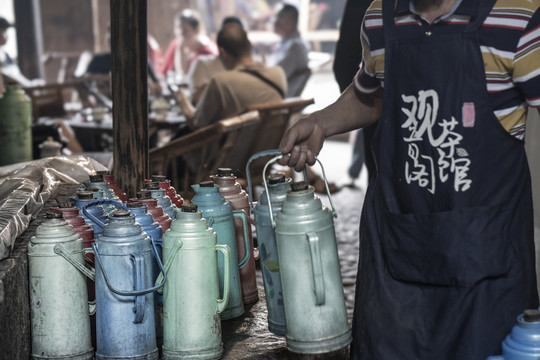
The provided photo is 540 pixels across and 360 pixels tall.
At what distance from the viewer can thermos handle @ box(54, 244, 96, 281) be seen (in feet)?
7.30

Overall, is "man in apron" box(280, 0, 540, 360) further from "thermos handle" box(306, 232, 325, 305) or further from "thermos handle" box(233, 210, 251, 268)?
"thermos handle" box(233, 210, 251, 268)

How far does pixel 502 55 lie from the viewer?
6.57 ft

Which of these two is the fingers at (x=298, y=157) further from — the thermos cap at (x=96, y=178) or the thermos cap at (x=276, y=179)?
the thermos cap at (x=96, y=178)

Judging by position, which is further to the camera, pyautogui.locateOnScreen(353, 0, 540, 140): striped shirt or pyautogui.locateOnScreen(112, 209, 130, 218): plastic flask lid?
pyautogui.locateOnScreen(112, 209, 130, 218): plastic flask lid

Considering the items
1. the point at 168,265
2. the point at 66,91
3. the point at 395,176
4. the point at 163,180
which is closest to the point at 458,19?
the point at 395,176

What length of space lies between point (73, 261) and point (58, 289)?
93mm

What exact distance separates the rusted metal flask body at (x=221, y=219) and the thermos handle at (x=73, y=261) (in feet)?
1.39

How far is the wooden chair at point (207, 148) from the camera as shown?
17.2 ft

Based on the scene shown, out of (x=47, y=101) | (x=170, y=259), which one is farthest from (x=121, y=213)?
(x=47, y=101)

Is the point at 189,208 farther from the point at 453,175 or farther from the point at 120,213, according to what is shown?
Answer: the point at 453,175

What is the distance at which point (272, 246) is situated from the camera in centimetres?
234

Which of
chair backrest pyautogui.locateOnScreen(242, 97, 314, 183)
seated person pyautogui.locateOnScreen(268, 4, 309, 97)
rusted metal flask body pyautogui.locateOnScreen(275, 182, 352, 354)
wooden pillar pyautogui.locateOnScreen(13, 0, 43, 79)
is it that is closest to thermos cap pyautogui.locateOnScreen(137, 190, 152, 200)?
rusted metal flask body pyautogui.locateOnScreen(275, 182, 352, 354)

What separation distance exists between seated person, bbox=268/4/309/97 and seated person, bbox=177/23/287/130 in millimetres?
2426

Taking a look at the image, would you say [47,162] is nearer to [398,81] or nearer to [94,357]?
[94,357]
